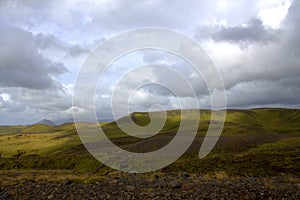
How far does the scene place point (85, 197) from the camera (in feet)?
61.5

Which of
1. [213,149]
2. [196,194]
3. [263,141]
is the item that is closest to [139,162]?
[213,149]

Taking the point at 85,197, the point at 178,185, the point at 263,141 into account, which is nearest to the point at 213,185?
the point at 178,185

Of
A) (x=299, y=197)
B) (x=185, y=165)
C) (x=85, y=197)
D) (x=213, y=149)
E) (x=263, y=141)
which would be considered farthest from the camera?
(x=263, y=141)

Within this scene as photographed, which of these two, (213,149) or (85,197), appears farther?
(213,149)

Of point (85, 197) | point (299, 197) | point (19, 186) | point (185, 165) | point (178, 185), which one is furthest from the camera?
point (185, 165)

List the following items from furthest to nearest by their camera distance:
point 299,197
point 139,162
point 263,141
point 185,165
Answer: point 263,141, point 139,162, point 185,165, point 299,197

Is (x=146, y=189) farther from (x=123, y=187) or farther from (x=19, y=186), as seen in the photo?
(x=19, y=186)

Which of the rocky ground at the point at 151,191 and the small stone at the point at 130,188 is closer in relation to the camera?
the rocky ground at the point at 151,191

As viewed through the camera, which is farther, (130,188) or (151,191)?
(130,188)

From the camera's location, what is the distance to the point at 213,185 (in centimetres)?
2078

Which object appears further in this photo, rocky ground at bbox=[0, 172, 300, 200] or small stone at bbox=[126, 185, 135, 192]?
small stone at bbox=[126, 185, 135, 192]

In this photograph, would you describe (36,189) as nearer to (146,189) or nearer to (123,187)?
(123,187)

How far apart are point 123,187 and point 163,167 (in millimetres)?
17907

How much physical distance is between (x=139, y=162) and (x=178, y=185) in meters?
21.9
